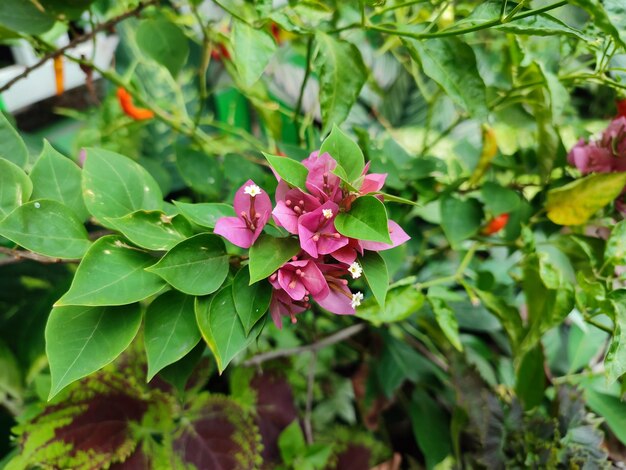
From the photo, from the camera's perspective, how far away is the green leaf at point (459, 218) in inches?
22.3

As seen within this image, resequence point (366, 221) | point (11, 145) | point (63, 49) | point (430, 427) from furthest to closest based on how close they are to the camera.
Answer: point (430, 427)
point (63, 49)
point (11, 145)
point (366, 221)

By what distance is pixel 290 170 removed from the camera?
347 mm

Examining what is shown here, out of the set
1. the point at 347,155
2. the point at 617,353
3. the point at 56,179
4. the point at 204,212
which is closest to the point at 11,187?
the point at 56,179

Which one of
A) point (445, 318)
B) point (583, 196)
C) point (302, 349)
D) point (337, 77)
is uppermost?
point (337, 77)

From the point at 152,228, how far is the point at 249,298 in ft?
0.30

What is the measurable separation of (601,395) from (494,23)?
504 millimetres

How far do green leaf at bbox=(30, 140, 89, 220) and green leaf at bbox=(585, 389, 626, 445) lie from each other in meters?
0.63

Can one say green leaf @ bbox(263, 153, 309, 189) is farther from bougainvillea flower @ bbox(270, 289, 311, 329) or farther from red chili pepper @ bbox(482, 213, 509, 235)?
red chili pepper @ bbox(482, 213, 509, 235)

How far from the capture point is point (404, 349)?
721mm

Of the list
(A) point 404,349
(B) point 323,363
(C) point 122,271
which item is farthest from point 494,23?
(B) point 323,363

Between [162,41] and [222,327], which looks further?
[162,41]

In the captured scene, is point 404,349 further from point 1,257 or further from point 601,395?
point 1,257

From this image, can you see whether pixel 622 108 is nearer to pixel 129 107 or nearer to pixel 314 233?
pixel 314 233

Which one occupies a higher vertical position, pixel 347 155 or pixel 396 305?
pixel 347 155
